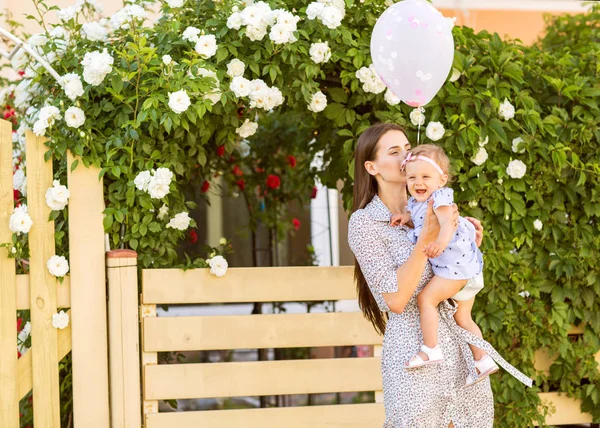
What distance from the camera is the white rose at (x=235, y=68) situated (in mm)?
3420

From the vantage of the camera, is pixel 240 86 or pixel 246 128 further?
pixel 246 128

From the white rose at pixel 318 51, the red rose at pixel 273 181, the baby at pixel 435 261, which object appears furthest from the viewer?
the red rose at pixel 273 181

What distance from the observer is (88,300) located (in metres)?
3.35

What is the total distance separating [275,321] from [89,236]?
88 cm

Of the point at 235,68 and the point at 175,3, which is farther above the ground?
the point at 175,3

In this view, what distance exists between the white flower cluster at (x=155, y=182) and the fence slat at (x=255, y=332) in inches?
21.7

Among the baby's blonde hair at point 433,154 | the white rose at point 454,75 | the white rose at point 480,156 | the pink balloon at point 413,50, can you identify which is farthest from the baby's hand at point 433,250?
the white rose at point 454,75

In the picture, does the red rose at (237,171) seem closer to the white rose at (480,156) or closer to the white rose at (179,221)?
the white rose at (179,221)

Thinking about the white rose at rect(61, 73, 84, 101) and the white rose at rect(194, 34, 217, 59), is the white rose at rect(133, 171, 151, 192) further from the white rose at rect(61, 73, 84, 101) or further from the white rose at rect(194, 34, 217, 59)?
the white rose at rect(194, 34, 217, 59)

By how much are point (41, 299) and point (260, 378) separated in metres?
0.98

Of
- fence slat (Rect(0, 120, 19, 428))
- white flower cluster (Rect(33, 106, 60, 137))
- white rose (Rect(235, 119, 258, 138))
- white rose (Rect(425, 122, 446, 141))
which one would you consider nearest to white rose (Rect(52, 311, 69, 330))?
fence slat (Rect(0, 120, 19, 428))

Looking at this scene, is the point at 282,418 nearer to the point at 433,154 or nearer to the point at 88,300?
the point at 88,300

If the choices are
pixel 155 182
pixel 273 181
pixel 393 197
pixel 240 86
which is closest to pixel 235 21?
pixel 240 86

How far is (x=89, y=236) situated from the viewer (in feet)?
11.1
